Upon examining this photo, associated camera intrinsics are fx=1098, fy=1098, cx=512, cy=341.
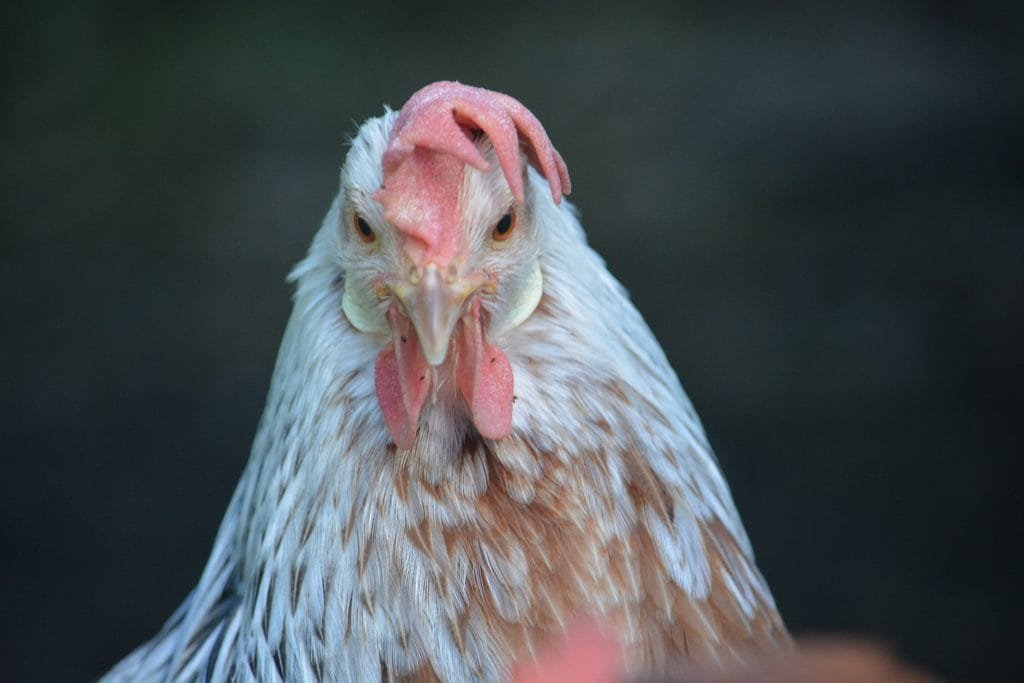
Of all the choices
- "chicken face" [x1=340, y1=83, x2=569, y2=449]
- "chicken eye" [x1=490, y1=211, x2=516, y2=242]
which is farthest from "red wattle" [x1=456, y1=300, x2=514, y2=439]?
"chicken eye" [x1=490, y1=211, x2=516, y2=242]

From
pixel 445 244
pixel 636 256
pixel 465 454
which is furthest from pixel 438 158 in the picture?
pixel 636 256

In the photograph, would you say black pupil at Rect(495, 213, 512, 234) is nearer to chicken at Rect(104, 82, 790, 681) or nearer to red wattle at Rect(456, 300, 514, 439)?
chicken at Rect(104, 82, 790, 681)

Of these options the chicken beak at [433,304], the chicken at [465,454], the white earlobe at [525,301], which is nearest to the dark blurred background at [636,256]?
the chicken at [465,454]

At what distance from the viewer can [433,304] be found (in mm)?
1649

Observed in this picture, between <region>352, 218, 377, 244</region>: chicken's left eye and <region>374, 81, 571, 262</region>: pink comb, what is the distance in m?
0.11

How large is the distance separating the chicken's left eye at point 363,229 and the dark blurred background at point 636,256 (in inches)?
86.9

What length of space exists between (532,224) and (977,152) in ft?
13.9

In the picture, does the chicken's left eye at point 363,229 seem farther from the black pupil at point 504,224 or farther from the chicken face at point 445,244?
the black pupil at point 504,224

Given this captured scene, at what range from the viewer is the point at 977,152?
5.35 m

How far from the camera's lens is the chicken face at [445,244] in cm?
166

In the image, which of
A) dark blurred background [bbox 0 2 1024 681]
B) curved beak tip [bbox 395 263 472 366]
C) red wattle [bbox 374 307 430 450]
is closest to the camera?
curved beak tip [bbox 395 263 472 366]

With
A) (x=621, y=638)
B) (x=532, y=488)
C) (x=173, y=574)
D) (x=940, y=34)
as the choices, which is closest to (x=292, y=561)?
(x=532, y=488)

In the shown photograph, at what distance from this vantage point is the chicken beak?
1.64 m

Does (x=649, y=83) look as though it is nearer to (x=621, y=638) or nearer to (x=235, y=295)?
(x=235, y=295)
